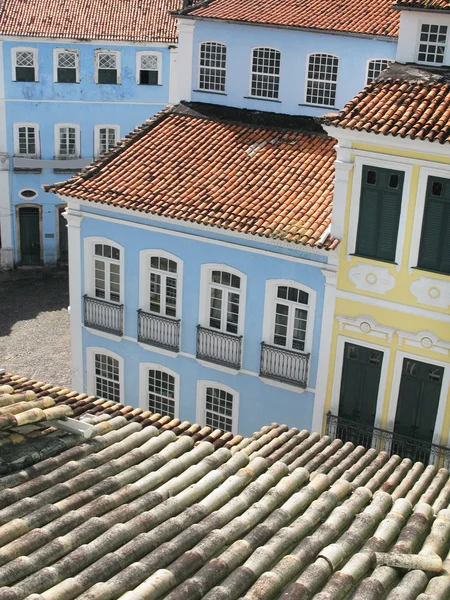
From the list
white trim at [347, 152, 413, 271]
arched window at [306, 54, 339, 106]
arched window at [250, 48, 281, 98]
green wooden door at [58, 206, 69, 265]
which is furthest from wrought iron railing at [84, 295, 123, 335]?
green wooden door at [58, 206, 69, 265]

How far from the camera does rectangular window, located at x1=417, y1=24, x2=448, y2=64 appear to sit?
20.0 meters

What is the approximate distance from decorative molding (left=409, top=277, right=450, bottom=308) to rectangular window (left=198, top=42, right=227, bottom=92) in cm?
986

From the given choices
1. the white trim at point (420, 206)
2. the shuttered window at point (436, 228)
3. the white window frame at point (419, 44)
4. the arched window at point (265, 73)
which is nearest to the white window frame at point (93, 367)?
the arched window at point (265, 73)

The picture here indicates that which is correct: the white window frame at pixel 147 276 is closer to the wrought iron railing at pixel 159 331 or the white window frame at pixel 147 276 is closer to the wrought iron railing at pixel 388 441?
the wrought iron railing at pixel 159 331

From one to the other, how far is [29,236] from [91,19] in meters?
9.70

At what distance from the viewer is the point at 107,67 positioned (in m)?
38.9

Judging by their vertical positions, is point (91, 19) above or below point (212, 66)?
below

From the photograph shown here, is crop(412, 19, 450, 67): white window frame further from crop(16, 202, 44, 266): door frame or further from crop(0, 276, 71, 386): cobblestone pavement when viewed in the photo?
crop(16, 202, 44, 266): door frame

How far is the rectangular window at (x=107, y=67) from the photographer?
1522 inches

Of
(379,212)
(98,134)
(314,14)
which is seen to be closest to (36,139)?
(98,134)

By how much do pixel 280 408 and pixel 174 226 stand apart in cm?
498

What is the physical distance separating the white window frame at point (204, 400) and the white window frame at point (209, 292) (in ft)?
4.67

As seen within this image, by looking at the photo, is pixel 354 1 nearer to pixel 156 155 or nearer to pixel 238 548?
pixel 156 155

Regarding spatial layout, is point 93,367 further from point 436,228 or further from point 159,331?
point 436,228
